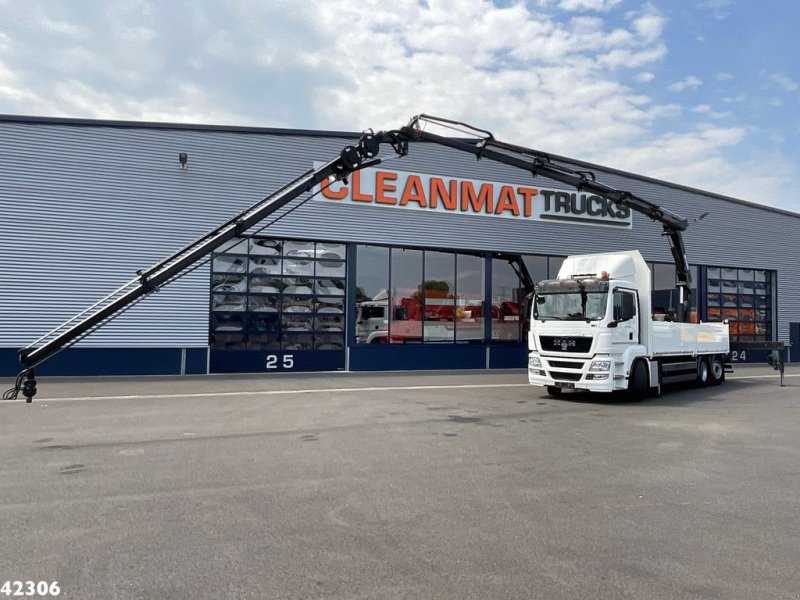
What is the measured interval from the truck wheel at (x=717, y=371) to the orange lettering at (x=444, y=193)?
33.0 feet

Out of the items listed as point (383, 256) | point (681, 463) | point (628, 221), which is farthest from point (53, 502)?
→ point (628, 221)

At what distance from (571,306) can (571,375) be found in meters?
1.63

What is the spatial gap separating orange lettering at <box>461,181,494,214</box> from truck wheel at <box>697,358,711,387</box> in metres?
9.25

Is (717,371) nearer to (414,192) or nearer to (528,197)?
(528,197)

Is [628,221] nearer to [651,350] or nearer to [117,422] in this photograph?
[651,350]

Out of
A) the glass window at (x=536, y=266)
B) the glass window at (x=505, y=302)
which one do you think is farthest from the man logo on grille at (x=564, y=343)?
the glass window at (x=536, y=266)

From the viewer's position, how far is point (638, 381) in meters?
13.7

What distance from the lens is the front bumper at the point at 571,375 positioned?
42.5 ft

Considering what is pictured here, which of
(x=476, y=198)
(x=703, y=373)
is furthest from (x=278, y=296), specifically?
(x=703, y=373)

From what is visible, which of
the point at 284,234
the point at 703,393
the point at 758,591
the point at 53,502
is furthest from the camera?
the point at 284,234

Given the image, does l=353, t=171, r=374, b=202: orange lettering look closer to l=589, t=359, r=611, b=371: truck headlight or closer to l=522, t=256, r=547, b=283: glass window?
l=522, t=256, r=547, b=283: glass window

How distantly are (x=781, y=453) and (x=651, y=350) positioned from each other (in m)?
6.25

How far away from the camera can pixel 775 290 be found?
29.5 m

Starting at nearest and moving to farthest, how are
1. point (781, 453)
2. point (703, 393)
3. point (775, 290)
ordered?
point (781, 453)
point (703, 393)
point (775, 290)
